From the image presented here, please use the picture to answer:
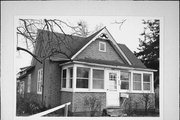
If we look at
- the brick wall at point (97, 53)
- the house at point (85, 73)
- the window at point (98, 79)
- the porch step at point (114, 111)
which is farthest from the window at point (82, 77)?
the porch step at point (114, 111)

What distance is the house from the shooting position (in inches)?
138

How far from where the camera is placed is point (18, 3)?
364 centimetres

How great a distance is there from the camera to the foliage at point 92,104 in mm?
3488

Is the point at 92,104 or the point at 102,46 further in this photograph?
the point at 102,46

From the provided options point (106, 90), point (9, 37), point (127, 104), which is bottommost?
point (127, 104)

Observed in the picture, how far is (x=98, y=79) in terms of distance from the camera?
357cm

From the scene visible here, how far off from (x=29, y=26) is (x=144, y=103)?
2353 mm

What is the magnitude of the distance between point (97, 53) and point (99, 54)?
1.5 inches

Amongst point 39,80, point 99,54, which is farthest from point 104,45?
point 39,80

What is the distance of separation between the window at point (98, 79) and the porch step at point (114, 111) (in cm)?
39

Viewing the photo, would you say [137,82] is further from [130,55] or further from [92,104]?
[92,104]

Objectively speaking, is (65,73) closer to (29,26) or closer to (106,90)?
(106,90)

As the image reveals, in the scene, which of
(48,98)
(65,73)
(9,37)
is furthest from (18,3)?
(48,98)

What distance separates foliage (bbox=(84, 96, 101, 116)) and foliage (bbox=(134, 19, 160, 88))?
3.43 feet
